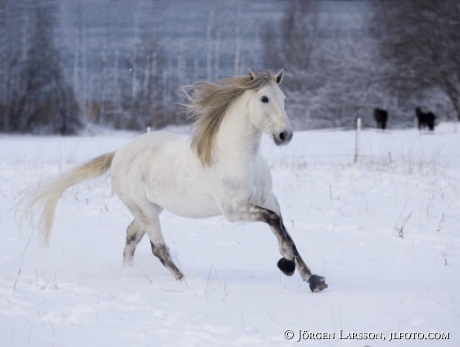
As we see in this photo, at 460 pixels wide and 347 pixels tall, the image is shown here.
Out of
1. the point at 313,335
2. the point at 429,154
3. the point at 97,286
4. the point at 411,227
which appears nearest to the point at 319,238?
the point at 411,227

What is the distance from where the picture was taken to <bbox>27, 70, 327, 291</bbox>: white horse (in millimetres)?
4754

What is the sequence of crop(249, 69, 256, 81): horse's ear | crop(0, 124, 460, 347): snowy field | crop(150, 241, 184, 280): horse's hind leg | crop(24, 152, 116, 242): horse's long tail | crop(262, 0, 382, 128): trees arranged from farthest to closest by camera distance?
crop(262, 0, 382, 128): trees, crop(24, 152, 116, 242): horse's long tail, crop(150, 241, 184, 280): horse's hind leg, crop(249, 69, 256, 81): horse's ear, crop(0, 124, 460, 347): snowy field

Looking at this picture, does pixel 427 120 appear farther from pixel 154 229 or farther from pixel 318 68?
pixel 154 229

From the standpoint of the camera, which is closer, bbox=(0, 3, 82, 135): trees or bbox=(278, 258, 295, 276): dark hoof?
bbox=(278, 258, 295, 276): dark hoof

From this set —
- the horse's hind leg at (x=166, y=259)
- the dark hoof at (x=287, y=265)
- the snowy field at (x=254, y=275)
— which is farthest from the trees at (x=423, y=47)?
the dark hoof at (x=287, y=265)

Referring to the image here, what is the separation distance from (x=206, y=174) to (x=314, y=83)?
30226 millimetres

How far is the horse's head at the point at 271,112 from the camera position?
179 inches

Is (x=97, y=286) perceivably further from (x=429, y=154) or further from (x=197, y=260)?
(x=429, y=154)

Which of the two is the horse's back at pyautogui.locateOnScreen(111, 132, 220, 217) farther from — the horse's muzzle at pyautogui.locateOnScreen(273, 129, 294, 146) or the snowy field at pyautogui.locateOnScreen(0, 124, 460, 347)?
the horse's muzzle at pyautogui.locateOnScreen(273, 129, 294, 146)

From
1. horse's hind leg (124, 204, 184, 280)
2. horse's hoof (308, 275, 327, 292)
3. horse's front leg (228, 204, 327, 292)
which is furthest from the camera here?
horse's hind leg (124, 204, 184, 280)

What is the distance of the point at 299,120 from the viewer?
33875 mm

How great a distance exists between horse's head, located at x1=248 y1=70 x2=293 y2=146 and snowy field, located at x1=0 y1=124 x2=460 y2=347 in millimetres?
1153

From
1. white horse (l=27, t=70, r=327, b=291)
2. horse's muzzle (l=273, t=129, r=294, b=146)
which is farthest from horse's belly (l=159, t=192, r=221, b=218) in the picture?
horse's muzzle (l=273, t=129, r=294, b=146)

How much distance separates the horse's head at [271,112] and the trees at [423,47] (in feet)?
91.2
